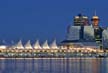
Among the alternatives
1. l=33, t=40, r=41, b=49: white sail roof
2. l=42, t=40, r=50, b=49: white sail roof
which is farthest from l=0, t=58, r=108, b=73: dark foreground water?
l=42, t=40, r=50, b=49: white sail roof

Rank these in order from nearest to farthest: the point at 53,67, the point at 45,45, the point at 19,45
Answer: the point at 53,67, the point at 19,45, the point at 45,45

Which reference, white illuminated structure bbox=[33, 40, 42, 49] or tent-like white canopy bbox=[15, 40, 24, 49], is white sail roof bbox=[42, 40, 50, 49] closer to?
white illuminated structure bbox=[33, 40, 42, 49]

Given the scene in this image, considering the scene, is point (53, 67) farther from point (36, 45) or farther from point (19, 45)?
point (36, 45)

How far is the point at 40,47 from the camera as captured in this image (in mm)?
154500

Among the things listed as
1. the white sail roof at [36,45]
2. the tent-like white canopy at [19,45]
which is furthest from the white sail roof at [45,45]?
the tent-like white canopy at [19,45]

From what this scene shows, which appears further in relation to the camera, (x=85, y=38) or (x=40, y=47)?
(x=85, y=38)

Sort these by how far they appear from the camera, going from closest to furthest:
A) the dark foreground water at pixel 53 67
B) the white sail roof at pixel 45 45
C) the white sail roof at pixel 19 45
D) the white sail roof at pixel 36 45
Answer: the dark foreground water at pixel 53 67, the white sail roof at pixel 19 45, the white sail roof at pixel 36 45, the white sail roof at pixel 45 45

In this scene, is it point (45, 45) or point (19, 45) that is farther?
point (45, 45)

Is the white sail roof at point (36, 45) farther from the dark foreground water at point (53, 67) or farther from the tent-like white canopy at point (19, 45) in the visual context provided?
the dark foreground water at point (53, 67)

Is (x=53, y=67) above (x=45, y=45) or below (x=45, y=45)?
below

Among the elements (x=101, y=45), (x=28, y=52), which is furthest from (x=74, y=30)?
(x=28, y=52)

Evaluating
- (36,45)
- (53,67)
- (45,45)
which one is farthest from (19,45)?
(53,67)

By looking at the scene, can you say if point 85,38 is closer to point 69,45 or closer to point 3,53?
point 69,45

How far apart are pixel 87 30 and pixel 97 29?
4.53 m
